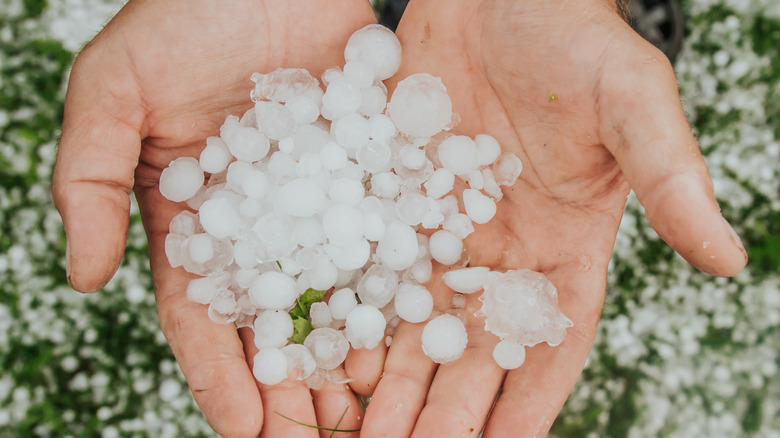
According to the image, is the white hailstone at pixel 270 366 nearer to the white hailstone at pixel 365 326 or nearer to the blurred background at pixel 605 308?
the white hailstone at pixel 365 326

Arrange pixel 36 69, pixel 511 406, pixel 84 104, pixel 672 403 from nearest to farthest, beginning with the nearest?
pixel 511 406, pixel 84 104, pixel 672 403, pixel 36 69

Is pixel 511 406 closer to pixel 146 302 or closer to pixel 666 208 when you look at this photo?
pixel 666 208

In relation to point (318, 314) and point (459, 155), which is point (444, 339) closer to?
point (318, 314)

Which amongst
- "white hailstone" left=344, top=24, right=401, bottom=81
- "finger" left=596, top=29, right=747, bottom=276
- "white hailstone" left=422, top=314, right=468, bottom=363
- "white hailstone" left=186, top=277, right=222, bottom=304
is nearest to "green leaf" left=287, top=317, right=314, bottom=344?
"white hailstone" left=186, top=277, right=222, bottom=304

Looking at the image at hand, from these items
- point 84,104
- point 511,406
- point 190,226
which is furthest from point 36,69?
point 511,406

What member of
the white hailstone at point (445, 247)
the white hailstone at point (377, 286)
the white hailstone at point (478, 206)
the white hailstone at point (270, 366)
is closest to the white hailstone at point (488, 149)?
the white hailstone at point (478, 206)

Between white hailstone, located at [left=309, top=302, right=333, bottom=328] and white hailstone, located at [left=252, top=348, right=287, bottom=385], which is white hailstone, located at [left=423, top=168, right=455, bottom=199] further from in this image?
white hailstone, located at [left=252, top=348, right=287, bottom=385]
